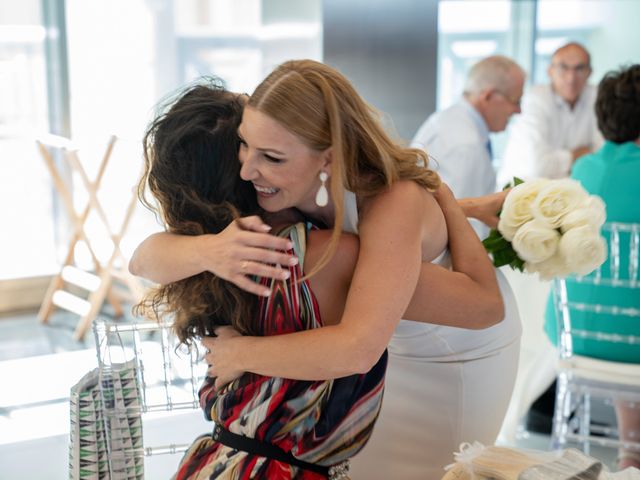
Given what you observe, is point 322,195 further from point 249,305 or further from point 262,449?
point 262,449

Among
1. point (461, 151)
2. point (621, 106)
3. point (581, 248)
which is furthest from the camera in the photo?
point (461, 151)

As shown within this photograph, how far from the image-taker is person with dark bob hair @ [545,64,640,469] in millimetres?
3154

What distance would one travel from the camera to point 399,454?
218 centimetres

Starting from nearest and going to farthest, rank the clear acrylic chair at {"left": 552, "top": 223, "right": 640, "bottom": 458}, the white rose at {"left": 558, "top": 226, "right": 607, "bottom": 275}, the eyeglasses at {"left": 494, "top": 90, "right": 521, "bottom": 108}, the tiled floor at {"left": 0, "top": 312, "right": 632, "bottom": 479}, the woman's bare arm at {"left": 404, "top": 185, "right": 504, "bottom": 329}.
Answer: the woman's bare arm at {"left": 404, "top": 185, "right": 504, "bottom": 329}
the white rose at {"left": 558, "top": 226, "right": 607, "bottom": 275}
the clear acrylic chair at {"left": 552, "top": 223, "right": 640, "bottom": 458}
the tiled floor at {"left": 0, "top": 312, "right": 632, "bottom": 479}
the eyeglasses at {"left": 494, "top": 90, "right": 521, "bottom": 108}

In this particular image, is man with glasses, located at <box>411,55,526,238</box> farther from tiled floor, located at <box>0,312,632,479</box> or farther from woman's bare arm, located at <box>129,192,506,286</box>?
woman's bare arm, located at <box>129,192,506,286</box>

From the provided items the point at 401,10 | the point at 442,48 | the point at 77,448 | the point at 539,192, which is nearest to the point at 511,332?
the point at 539,192

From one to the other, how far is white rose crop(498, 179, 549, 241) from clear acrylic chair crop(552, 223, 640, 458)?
80 cm

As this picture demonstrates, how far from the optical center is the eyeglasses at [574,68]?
18.9ft

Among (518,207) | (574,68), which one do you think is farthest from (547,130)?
(518,207)

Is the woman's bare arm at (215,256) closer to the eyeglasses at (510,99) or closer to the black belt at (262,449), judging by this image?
the black belt at (262,449)

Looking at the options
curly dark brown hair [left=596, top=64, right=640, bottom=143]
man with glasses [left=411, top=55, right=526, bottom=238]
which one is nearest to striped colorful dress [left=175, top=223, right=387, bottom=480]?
curly dark brown hair [left=596, top=64, right=640, bottom=143]

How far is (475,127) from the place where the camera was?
13.9ft

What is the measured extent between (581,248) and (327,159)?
28.4 inches

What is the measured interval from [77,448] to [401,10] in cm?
384
